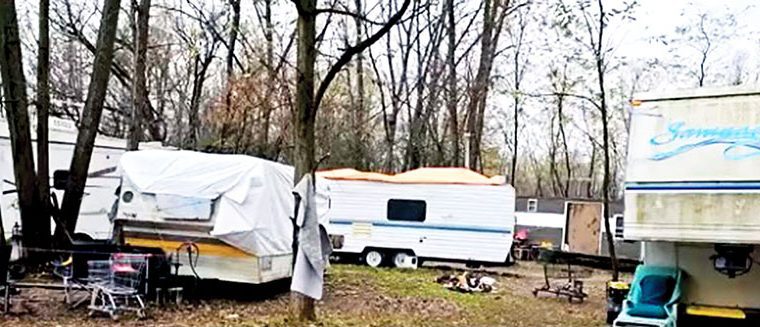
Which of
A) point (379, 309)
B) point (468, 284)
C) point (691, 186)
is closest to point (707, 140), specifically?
point (691, 186)

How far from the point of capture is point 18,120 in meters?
10.8

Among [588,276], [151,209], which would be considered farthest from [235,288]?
[588,276]

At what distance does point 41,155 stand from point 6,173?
4.46 ft

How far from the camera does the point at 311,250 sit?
790 cm

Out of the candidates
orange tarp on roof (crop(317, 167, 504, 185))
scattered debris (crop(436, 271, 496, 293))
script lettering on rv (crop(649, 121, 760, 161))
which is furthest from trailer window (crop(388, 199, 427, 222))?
script lettering on rv (crop(649, 121, 760, 161))

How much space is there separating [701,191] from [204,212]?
5930 millimetres

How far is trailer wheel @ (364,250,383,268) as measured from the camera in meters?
17.6

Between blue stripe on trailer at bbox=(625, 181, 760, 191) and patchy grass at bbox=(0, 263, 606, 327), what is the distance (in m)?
3.09

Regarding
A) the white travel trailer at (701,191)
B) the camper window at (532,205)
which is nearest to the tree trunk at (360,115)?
the camper window at (532,205)

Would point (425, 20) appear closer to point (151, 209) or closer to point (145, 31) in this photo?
point (145, 31)

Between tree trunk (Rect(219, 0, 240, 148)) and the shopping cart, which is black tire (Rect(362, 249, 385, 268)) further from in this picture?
the shopping cart

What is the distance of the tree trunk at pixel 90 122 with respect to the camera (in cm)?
1139

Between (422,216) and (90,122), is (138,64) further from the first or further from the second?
(422,216)

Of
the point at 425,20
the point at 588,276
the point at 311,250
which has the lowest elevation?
the point at 588,276
